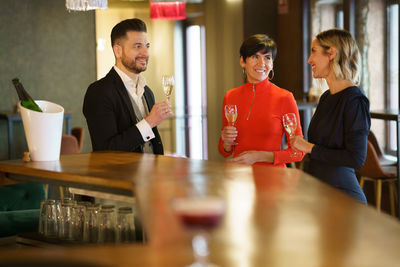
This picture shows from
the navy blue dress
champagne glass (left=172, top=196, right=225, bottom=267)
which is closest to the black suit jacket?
the navy blue dress

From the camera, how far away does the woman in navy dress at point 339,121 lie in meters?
2.81

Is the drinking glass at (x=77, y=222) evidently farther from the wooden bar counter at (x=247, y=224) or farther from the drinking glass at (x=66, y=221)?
the wooden bar counter at (x=247, y=224)

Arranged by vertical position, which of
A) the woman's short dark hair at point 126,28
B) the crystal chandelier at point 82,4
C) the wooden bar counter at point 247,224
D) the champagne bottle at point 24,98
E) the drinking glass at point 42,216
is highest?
the crystal chandelier at point 82,4

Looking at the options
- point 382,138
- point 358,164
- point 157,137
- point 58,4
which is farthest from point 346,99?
Result: point 58,4

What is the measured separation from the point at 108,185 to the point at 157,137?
1.24 meters

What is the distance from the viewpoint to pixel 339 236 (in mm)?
1480

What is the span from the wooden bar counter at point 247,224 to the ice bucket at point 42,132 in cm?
29

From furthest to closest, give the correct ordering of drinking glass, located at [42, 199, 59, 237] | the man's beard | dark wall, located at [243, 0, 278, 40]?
dark wall, located at [243, 0, 278, 40] < the man's beard < drinking glass, located at [42, 199, 59, 237]

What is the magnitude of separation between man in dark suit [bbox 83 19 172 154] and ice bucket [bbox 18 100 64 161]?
1.51 ft

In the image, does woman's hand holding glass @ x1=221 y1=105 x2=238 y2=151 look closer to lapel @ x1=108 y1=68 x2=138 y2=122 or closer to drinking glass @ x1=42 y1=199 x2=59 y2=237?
lapel @ x1=108 y1=68 x2=138 y2=122

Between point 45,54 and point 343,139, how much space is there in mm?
6218

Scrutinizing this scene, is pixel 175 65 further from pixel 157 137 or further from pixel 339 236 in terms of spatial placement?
pixel 339 236

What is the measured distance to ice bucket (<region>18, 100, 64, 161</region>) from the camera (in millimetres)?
2725

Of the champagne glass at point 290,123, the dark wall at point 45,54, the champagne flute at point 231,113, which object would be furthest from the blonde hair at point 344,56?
the dark wall at point 45,54
